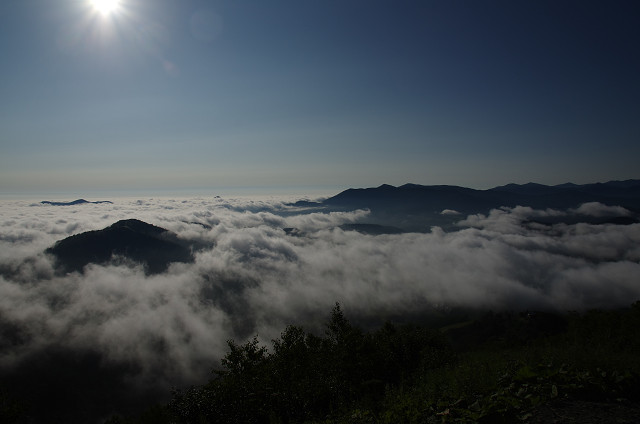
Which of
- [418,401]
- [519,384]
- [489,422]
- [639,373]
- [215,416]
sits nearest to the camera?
[489,422]

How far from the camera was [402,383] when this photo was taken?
20.0 m

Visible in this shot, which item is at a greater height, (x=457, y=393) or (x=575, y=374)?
(x=575, y=374)

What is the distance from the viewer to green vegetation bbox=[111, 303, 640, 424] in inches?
472

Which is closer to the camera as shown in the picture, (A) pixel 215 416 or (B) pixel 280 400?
(B) pixel 280 400

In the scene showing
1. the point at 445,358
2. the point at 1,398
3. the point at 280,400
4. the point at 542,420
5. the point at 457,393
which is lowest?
the point at 1,398

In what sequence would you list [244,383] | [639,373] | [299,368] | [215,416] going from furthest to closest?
[299,368]
[244,383]
[215,416]
[639,373]

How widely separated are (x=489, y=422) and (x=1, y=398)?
185ft

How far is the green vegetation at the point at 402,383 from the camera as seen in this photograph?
11992 mm

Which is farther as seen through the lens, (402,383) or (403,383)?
(403,383)

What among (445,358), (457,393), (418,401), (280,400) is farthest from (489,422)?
(445,358)

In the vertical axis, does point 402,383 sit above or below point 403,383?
above

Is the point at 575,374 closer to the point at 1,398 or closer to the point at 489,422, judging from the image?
the point at 489,422

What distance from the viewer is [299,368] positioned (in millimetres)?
32469

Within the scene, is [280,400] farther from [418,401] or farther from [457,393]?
[457,393]
